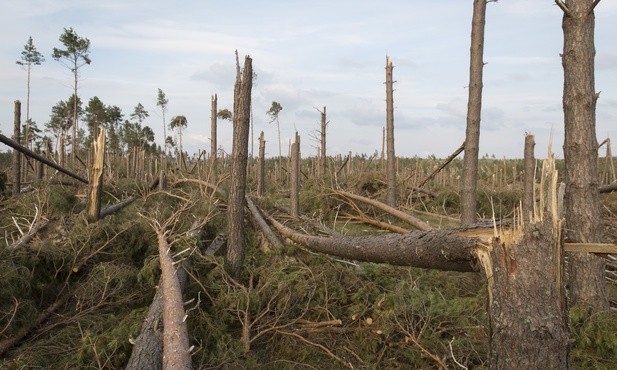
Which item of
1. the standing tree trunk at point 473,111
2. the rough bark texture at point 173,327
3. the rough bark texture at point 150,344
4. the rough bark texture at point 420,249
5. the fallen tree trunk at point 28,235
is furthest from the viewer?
the standing tree trunk at point 473,111

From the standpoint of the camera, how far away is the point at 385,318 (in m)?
4.79

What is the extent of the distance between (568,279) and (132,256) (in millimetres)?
5299

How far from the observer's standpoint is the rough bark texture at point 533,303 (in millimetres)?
2479

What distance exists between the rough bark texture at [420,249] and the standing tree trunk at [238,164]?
6.18ft

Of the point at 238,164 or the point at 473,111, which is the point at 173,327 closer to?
the point at 238,164

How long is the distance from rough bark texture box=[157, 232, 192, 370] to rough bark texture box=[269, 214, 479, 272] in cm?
166

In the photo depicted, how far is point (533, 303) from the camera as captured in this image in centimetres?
248

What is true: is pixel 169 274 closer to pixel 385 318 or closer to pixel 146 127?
pixel 385 318

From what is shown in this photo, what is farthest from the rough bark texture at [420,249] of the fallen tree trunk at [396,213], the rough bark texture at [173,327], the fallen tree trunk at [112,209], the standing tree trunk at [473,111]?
the fallen tree trunk at [112,209]

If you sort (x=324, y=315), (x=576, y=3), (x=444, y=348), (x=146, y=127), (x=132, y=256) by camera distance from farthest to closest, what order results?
1. (x=146, y=127)
2. (x=132, y=256)
3. (x=324, y=315)
4. (x=576, y=3)
5. (x=444, y=348)

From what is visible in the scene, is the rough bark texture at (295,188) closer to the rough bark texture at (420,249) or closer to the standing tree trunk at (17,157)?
the rough bark texture at (420,249)

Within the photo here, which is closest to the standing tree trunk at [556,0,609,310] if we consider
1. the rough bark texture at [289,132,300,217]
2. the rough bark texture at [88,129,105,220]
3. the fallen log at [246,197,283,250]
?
the fallen log at [246,197,283,250]

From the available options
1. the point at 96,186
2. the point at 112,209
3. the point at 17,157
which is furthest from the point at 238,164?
the point at 17,157

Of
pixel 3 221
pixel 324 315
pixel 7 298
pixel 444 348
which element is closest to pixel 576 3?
pixel 444 348
